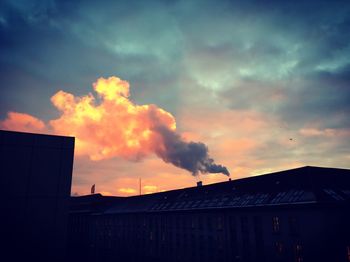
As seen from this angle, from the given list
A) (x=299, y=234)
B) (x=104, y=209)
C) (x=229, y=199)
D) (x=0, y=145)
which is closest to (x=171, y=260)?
(x=229, y=199)

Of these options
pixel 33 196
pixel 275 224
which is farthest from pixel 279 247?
pixel 33 196

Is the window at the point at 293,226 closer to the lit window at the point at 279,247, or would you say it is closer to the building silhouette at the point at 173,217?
the building silhouette at the point at 173,217

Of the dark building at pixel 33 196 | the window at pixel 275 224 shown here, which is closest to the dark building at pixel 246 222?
the window at pixel 275 224

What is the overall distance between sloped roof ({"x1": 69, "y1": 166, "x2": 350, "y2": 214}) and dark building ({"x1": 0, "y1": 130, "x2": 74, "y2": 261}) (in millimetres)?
26998

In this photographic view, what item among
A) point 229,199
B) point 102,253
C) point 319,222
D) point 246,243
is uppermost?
point 229,199

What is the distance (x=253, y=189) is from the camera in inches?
1722

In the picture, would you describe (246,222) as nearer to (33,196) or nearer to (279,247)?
(279,247)

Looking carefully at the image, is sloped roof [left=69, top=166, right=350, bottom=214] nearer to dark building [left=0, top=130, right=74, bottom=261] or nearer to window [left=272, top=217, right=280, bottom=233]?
window [left=272, top=217, right=280, bottom=233]

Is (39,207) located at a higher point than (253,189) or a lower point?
lower

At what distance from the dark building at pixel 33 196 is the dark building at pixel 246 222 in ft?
85.8

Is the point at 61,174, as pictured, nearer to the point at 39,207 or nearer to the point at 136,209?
the point at 39,207

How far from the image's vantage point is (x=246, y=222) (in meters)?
39.8

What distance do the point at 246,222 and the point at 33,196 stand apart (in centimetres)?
2963

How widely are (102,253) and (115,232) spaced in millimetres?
7626
